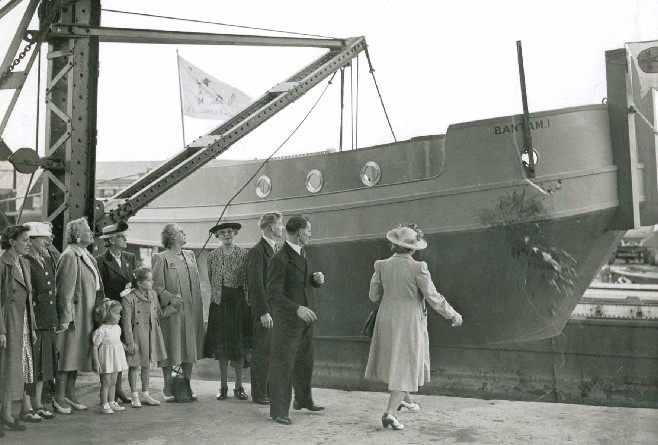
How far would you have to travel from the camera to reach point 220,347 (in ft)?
19.1

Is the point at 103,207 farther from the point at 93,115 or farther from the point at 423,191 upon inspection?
the point at 423,191

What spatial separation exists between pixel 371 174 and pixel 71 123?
393 centimetres

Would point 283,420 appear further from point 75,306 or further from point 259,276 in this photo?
point 75,306

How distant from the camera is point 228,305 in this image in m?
Answer: 5.82

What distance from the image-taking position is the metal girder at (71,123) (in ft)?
21.1

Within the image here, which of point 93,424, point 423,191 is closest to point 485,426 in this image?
point 93,424

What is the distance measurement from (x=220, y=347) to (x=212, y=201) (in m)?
5.44

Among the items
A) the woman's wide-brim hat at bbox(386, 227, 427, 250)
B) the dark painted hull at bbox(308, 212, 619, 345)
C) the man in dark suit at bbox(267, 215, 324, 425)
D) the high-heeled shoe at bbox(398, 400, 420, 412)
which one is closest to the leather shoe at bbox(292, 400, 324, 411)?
the man in dark suit at bbox(267, 215, 324, 425)

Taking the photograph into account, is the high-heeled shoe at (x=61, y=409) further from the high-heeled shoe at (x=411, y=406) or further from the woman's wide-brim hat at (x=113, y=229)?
the high-heeled shoe at (x=411, y=406)

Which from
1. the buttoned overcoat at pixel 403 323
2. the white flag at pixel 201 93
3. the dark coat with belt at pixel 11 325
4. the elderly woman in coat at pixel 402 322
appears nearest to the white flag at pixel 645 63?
the elderly woman in coat at pixel 402 322

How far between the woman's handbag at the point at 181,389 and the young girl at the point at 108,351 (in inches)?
21.8

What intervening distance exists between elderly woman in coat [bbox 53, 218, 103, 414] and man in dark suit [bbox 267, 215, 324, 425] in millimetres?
1510

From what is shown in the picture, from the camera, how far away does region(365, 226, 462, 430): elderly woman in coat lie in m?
4.60

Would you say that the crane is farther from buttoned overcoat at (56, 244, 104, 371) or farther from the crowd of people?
buttoned overcoat at (56, 244, 104, 371)
